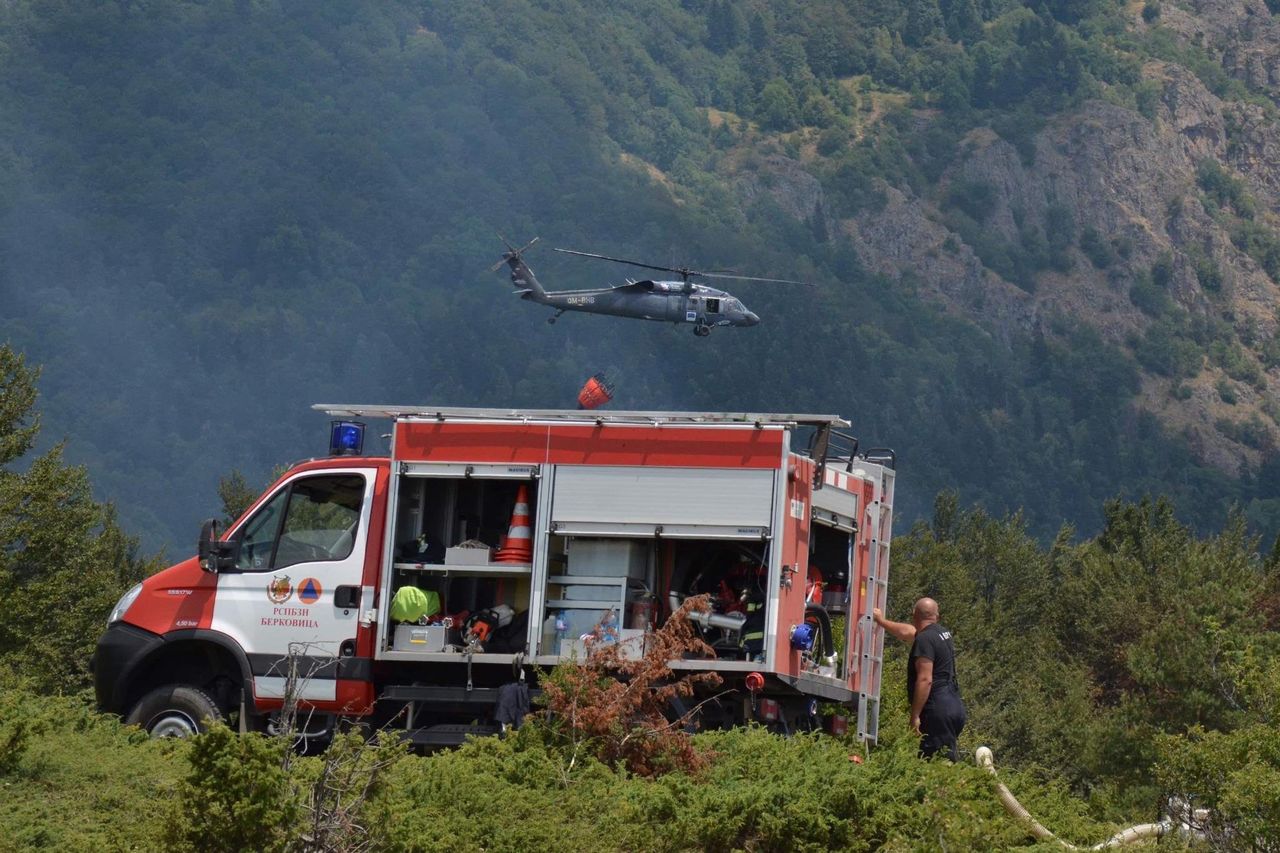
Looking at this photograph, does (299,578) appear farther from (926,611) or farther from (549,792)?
(926,611)

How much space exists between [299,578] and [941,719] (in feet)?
15.8

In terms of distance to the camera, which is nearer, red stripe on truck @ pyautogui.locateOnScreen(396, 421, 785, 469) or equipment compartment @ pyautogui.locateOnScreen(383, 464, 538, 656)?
red stripe on truck @ pyautogui.locateOnScreen(396, 421, 785, 469)

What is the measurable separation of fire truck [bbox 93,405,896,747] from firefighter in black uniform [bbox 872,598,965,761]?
94cm

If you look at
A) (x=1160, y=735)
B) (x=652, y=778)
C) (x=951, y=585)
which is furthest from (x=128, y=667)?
(x=951, y=585)

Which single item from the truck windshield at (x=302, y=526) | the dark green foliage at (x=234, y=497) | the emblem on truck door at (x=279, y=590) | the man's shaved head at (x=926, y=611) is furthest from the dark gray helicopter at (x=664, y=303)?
the man's shaved head at (x=926, y=611)

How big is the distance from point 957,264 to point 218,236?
231 feet

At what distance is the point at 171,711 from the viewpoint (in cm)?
1468

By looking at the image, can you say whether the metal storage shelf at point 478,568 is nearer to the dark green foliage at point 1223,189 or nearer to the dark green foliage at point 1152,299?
the dark green foliage at point 1152,299

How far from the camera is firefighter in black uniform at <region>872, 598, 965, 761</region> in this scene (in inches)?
525

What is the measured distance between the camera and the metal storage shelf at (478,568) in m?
14.3

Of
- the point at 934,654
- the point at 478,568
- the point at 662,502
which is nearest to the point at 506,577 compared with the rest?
the point at 478,568

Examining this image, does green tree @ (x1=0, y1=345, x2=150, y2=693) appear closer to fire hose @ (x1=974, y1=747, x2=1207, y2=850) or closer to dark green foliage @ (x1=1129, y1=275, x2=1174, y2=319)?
fire hose @ (x1=974, y1=747, x2=1207, y2=850)

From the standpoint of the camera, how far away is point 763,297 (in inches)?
7072

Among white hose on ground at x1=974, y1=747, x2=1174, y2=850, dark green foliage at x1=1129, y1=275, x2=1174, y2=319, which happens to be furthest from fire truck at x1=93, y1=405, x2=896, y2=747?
dark green foliage at x1=1129, y1=275, x2=1174, y2=319
